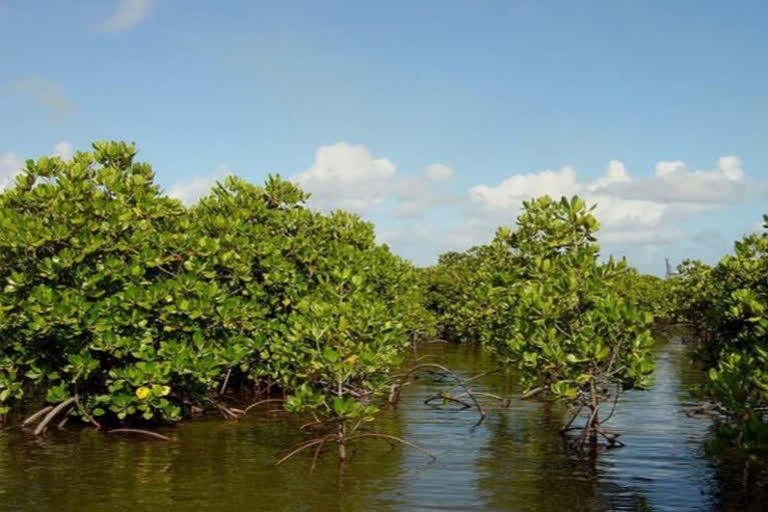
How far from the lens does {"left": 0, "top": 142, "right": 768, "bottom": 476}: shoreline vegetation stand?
13422 millimetres

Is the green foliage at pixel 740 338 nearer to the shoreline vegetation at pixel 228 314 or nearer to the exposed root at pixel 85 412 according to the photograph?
the shoreline vegetation at pixel 228 314

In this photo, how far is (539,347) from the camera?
47.1 ft

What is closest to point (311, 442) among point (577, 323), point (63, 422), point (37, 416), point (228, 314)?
point (228, 314)

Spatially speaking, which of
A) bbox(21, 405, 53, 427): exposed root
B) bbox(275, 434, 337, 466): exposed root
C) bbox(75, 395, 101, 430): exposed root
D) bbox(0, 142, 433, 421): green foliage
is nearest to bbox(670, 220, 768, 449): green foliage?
bbox(0, 142, 433, 421): green foliage

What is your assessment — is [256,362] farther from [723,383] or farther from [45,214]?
[723,383]

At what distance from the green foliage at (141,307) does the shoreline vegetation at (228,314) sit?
39mm

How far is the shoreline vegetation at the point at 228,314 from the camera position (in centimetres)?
1342

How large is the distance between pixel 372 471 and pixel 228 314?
5.00 metres

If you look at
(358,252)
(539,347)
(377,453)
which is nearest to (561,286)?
(539,347)

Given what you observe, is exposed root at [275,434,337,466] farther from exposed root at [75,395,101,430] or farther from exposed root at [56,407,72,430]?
exposed root at [56,407,72,430]

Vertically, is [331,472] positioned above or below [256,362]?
below

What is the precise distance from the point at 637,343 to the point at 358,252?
926 centimetres

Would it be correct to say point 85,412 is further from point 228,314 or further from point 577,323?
point 577,323

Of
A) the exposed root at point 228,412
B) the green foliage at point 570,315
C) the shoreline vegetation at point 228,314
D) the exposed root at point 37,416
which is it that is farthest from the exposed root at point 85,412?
the green foliage at point 570,315
